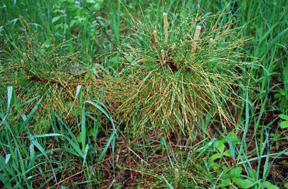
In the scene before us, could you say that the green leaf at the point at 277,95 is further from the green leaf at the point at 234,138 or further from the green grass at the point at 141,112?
the green leaf at the point at 234,138

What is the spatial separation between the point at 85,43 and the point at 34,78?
30.3 inches

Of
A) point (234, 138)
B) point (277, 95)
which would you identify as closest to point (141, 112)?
point (234, 138)

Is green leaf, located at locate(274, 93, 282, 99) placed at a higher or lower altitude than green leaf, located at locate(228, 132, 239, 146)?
higher

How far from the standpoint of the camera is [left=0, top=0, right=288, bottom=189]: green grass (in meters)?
1.44

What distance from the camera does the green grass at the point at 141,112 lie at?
4.74ft

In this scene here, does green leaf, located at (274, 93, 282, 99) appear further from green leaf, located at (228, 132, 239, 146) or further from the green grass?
green leaf, located at (228, 132, 239, 146)

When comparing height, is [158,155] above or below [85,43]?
below

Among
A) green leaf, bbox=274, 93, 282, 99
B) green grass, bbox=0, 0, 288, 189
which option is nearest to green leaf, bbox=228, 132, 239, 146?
green grass, bbox=0, 0, 288, 189

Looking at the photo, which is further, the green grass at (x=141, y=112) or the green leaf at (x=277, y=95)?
the green leaf at (x=277, y=95)

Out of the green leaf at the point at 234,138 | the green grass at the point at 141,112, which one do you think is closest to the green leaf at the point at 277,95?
the green grass at the point at 141,112

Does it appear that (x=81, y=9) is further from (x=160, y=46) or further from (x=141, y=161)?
(x=141, y=161)

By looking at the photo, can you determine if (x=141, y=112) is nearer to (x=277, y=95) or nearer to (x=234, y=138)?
(x=234, y=138)

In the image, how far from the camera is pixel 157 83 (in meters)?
1.43

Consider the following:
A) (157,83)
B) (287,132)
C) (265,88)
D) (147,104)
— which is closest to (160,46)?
(157,83)
